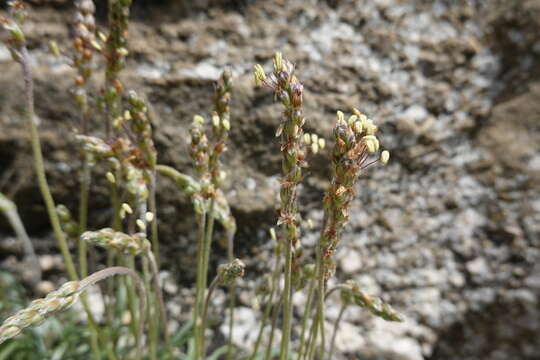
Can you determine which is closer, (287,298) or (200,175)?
(287,298)

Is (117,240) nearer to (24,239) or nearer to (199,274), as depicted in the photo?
(199,274)

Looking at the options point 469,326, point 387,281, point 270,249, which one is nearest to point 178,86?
point 270,249

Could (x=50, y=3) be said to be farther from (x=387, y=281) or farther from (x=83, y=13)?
(x=387, y=281)

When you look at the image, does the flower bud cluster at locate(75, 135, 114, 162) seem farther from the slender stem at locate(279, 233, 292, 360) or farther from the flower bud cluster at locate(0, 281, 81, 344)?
the slender stem at locate(279, 233, 292, 360)

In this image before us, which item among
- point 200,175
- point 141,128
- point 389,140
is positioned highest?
point 389,140

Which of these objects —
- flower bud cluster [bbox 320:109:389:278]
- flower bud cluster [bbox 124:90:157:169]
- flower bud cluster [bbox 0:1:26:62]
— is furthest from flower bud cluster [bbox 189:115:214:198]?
flower bud cluster [bbox 0:1:26:62]

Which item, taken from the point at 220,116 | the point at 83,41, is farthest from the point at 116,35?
the point at 220,116
